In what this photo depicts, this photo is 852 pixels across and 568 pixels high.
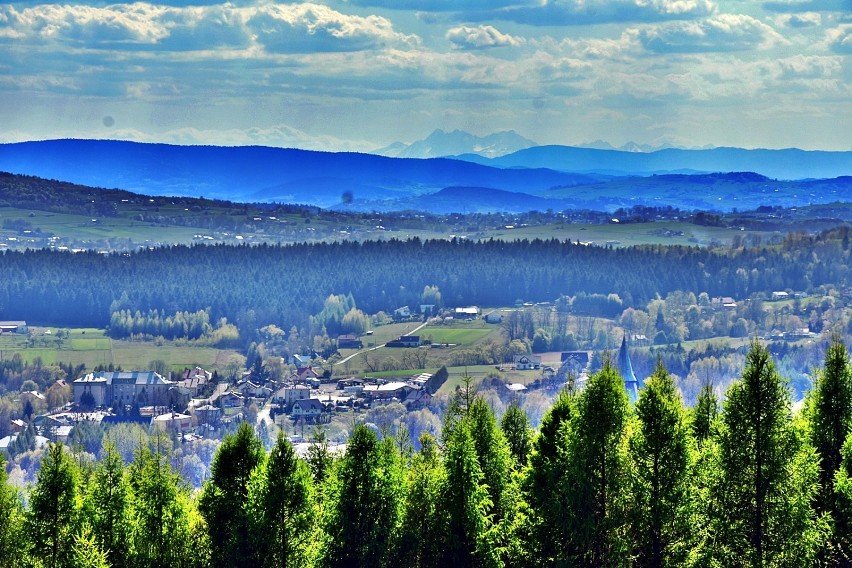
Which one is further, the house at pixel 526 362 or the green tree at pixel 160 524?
the house at pixel 526 362

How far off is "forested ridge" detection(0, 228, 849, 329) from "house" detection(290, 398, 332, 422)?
55999 mm

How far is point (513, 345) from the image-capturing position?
467ft

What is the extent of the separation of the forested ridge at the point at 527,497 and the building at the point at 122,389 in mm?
79651

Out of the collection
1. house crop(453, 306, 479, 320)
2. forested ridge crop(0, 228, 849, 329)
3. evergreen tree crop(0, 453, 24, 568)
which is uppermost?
evergreen tree crop(0, 453, 24, 568)

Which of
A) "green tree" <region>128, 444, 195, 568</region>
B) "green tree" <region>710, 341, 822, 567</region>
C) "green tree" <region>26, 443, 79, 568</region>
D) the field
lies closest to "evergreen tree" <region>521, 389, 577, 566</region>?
"green tree" <region>710, 341, 822, 567</region>

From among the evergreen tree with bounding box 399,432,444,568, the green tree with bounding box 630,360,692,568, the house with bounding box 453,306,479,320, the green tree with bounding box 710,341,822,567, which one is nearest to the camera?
the green tree with bounding box 710,341,822,567

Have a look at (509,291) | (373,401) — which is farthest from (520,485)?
(509,291)

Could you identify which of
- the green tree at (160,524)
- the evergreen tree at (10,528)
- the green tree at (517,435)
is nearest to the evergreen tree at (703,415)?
the green tree at (517,435)

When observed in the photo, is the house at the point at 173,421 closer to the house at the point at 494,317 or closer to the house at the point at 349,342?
the house at the point at 349,342

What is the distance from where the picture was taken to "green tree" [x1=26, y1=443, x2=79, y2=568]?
125 ft

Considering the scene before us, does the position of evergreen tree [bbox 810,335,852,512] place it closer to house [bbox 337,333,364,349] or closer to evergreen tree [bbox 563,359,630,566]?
evergreen tree [bbox 563,359,630,566]

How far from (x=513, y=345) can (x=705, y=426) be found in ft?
327

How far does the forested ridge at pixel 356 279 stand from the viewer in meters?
174

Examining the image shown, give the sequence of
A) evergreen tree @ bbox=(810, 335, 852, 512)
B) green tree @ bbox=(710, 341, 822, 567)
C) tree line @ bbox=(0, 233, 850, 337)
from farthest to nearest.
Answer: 1. tree line @ bbox=(0, 233, 850, 337)
2. evergreen tree @ bbox=(810, 335, 852, 512)
3. green tree @ bbox=(710, 341, 822, 567)
